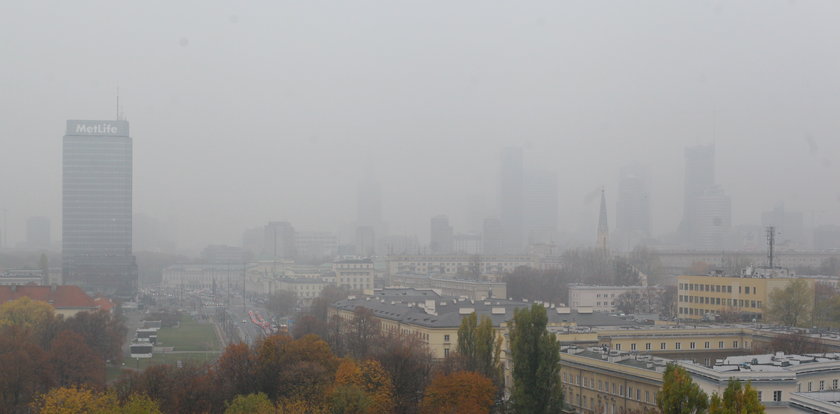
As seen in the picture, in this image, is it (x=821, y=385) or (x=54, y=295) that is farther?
(x=54, y=295)

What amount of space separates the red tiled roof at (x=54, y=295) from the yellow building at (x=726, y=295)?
112 ft

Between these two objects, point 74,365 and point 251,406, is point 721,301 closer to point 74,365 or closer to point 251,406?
point 74,365

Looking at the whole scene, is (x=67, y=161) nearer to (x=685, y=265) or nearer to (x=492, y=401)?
(x=685, y=265)

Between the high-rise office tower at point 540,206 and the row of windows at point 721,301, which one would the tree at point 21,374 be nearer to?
the row of windows at point 721,301

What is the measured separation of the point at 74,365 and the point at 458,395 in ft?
45.2

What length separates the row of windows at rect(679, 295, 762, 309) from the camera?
47.6 m

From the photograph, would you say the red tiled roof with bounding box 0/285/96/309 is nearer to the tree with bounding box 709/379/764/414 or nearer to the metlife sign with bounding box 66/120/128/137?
the tree with bounding box 709/379/764/414

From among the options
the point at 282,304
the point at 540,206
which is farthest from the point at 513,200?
the point at 282,304

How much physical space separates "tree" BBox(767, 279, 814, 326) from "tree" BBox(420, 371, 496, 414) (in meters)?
21.9

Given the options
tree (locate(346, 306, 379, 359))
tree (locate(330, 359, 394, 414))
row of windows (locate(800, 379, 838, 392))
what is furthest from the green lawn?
row of windows (locate(800, 379, 838, 392))

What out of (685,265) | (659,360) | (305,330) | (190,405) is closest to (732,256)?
(685,265)

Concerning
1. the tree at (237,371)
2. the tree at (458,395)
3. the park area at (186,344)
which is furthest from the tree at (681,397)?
the park area at (186,344)

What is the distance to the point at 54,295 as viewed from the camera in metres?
60.8

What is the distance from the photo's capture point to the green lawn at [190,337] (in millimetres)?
52094
